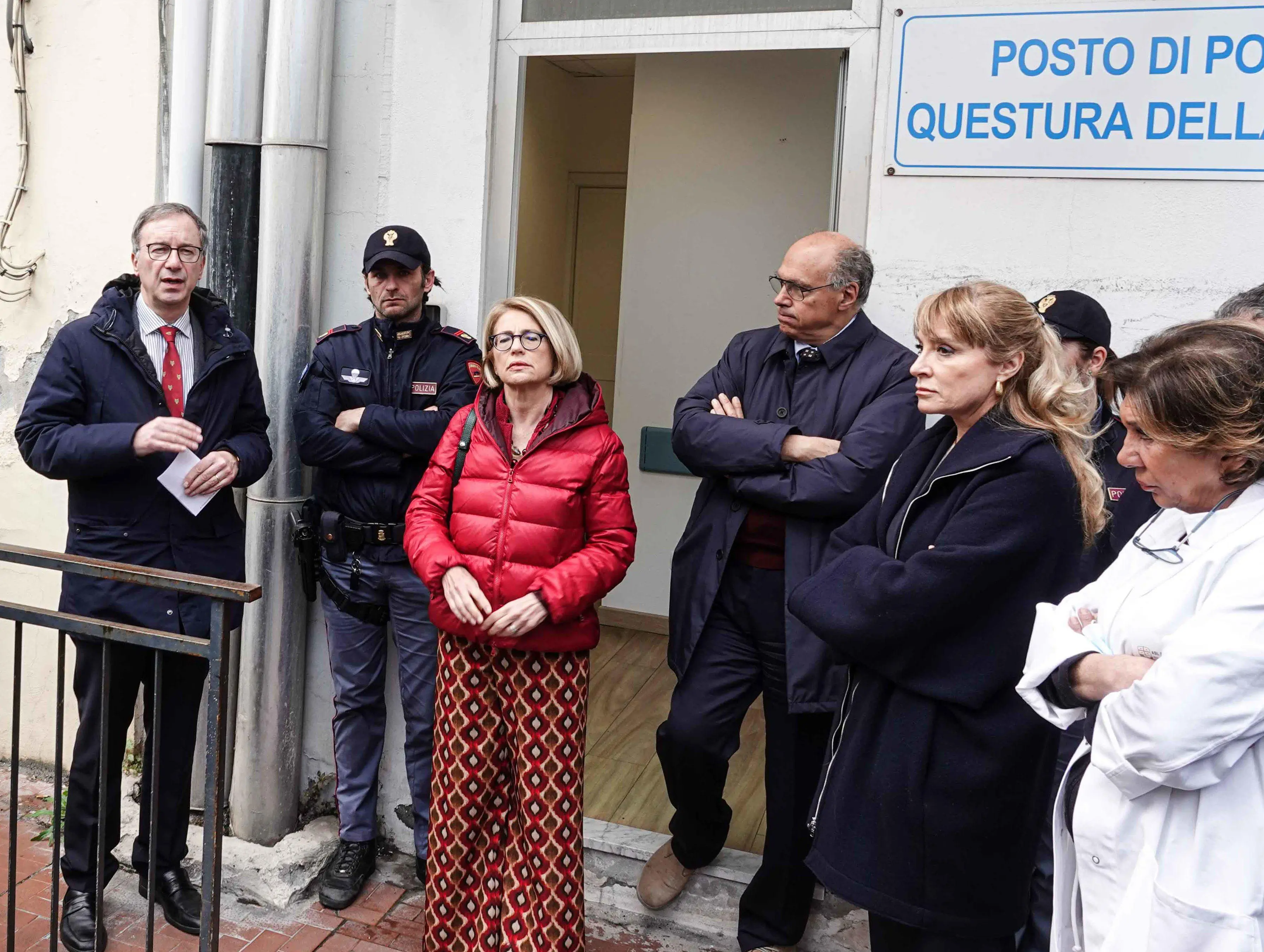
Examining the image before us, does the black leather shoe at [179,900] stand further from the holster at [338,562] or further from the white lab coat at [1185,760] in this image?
the white lab coat at [1185,760]

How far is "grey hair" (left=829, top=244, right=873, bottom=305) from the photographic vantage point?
3.06 metres

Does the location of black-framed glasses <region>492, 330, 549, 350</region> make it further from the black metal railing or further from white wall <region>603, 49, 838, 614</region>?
white wall <region>603, 49, 838, 614</region>

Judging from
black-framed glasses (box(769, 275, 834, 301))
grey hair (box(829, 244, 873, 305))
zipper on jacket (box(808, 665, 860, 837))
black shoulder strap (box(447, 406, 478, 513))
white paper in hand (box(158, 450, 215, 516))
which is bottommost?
zipper on jacket (box(808, 665, 860, 837))

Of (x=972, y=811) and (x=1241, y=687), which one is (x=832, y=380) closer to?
(x=972, y=811)

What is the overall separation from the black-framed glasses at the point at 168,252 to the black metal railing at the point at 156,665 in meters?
0.94

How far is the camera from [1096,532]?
2.27 m

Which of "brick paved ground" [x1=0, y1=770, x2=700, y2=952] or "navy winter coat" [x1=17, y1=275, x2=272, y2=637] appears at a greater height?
"navy winter coat" [x1=17, y1=275, x2=272, y2=637]

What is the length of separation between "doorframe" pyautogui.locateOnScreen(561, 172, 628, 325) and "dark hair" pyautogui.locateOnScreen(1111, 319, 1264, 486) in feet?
21.0

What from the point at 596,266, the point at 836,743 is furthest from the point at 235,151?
the point at 596,266

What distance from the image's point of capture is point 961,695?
2.22 meters

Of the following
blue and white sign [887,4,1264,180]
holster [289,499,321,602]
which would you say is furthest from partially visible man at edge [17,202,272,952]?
blue and white sign [887,4,1264,180]

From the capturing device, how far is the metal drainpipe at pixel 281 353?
3.58 m

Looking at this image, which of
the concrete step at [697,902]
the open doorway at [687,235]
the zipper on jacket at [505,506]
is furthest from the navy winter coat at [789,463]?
the open doorway at [687,235]

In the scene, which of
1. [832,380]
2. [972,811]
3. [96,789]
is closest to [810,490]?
[832,380]
